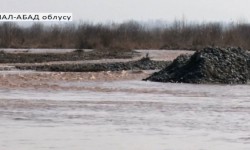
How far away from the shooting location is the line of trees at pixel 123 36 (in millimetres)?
59750

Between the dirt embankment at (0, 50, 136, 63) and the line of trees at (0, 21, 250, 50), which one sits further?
the line of trees at (0, 21, 250, 50)

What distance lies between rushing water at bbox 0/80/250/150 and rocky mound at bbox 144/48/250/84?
355 cm

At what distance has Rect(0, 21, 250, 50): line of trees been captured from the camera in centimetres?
5975

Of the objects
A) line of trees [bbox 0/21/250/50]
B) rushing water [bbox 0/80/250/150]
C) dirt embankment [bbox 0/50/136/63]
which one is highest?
line of trees [bbox 0/21/250/50]

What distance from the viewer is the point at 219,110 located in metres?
19.9

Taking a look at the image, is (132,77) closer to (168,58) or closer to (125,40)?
(168,58)

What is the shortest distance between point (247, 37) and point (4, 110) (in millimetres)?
43460

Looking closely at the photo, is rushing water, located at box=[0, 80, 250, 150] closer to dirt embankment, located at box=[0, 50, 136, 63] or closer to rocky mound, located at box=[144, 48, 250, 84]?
rocky mound, located at box=[144, 48, 250, 84]

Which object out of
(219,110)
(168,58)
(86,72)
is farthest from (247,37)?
(219,110)

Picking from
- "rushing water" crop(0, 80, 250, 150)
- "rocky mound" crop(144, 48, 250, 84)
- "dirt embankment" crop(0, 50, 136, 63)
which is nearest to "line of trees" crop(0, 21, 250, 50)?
"dirt embankment" crop(0, 50, 136, 63)

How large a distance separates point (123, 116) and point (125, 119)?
63cm

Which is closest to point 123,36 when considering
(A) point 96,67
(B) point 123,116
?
(A) point 96,67

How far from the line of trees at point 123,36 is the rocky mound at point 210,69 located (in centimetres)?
2470

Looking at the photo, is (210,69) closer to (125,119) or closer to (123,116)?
(123,116)
